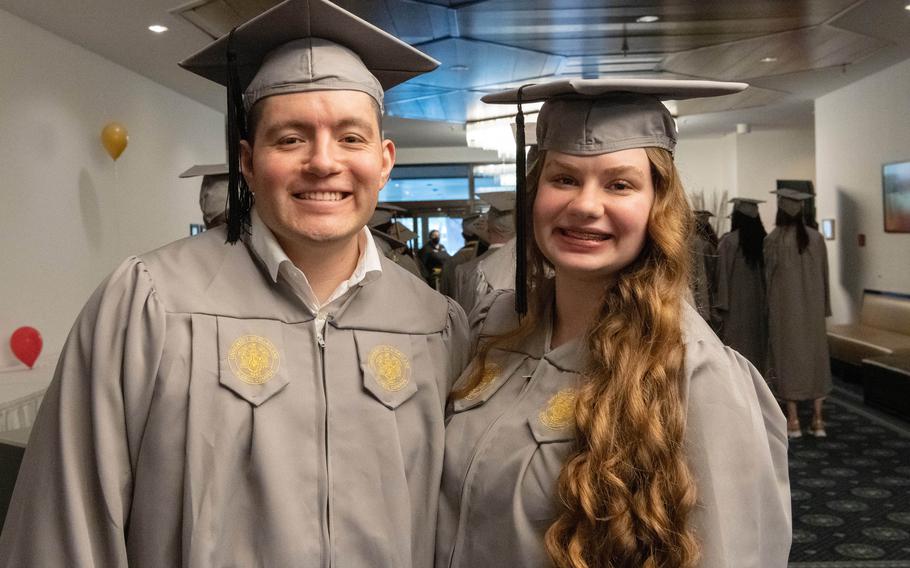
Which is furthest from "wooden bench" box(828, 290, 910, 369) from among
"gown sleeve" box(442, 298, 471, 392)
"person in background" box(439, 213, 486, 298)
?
"gown sleeve" box(442, 298, 471, 392)

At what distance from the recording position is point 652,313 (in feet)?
5.07

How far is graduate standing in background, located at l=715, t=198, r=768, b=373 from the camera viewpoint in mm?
6520

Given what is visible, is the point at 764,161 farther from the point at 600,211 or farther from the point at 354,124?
the point at 354,124

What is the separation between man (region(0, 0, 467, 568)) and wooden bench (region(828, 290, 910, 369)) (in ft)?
23.1

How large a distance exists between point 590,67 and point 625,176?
20.5 ft

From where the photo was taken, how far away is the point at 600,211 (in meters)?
1.56

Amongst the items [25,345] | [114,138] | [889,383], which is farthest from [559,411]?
[114,138]

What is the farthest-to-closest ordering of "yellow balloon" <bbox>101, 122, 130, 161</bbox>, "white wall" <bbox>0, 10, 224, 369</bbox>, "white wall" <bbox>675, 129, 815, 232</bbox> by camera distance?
"white wall" <bbox>675, 129, 815, 232</bbox>, "yellow balloon" <bbox>101, 122, 130, 161</bbox>, "white wall" <bbox>0, 10, 224, 369</bbox>

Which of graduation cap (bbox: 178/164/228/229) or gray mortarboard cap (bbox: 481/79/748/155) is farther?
graduation cap (bbox: 178/164/228/229)

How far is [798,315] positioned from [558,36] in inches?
110

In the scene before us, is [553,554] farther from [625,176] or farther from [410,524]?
[625,176]

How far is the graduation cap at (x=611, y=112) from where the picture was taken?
5.20ft

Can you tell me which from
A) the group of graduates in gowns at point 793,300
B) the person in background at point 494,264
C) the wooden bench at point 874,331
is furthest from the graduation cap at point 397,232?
the wooden bench at point 874,331

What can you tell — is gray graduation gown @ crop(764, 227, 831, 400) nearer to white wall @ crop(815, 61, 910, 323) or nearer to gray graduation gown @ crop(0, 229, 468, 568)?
white wall @ crop(815, 61, 910, 323)
